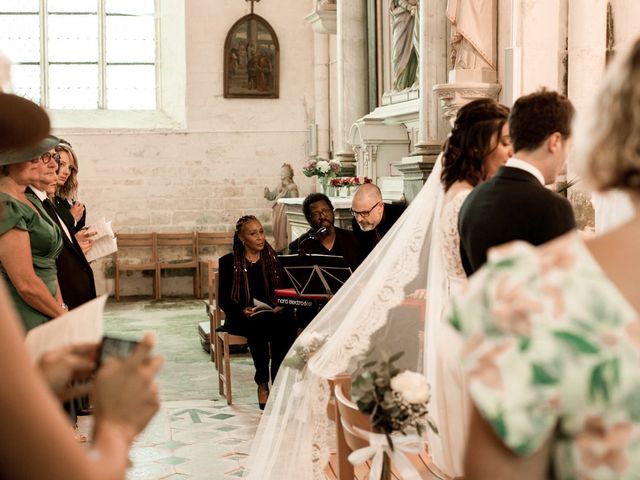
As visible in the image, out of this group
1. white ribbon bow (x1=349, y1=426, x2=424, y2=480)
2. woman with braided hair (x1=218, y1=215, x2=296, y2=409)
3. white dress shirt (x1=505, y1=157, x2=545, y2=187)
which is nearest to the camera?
white ribbon bow (x1=349, y1=426, x2=424, y2=480)

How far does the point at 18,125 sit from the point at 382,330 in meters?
2.62

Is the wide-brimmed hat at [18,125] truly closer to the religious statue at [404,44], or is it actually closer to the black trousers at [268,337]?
the black trousers at [268,337]

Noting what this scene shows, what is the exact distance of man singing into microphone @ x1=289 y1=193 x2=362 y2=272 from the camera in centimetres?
700

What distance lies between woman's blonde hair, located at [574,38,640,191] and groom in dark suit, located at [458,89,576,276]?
63.2 inches

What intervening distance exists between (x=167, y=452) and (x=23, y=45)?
10316 millimetres

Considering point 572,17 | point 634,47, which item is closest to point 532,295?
point 634,47

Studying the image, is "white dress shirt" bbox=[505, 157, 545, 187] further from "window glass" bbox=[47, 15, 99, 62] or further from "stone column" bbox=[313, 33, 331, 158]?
"window glass" bbox=[47, 15, 99, 62]

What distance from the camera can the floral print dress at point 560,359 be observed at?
46.1 inches

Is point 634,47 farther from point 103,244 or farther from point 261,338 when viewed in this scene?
point 261,338

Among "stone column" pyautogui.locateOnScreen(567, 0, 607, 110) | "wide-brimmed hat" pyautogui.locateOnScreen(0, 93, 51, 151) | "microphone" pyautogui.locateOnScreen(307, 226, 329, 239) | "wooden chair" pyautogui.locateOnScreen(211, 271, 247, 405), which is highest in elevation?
"stone column" pyautogui.locateOnScreen(567, 0, 607, 110)

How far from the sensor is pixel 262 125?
48.5 feet

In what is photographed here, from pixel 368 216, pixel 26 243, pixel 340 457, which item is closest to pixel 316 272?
pixel 368 216

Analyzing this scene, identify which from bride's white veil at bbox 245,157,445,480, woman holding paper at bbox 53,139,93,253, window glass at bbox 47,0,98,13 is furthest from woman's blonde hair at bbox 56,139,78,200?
window glass at bbox 47,0,98,13

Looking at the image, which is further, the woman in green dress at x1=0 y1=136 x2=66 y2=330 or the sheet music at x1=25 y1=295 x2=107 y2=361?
the woman in green dress at x1=0 y1=136 x2=66 y2=330
